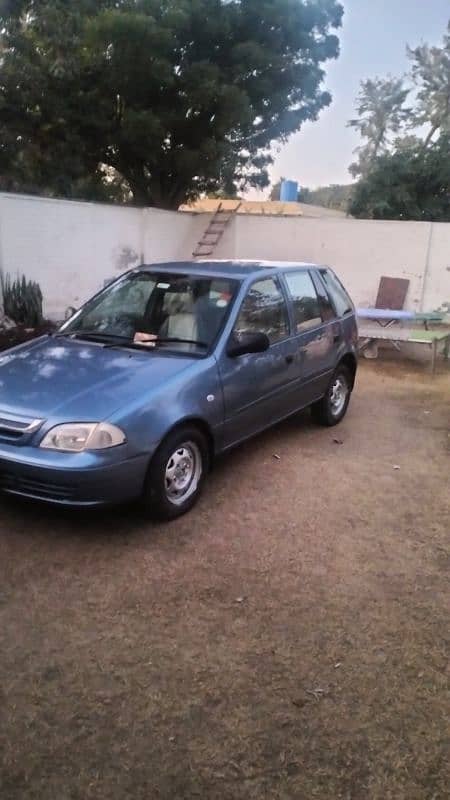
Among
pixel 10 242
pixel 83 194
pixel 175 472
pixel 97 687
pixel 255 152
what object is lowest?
pixel 97 687

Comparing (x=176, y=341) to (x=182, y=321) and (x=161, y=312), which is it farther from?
(x=161, y=312)

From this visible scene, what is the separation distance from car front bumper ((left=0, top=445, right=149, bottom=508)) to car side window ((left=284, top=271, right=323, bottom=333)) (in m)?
2.34

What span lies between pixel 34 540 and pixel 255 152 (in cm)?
1570

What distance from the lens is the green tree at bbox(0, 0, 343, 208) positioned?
13.2 metres

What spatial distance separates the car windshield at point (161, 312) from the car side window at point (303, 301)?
0.82m

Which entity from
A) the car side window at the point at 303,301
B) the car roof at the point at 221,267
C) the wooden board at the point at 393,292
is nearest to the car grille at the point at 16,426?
the car roof at the point at 221,267

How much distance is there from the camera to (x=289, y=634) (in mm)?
2914

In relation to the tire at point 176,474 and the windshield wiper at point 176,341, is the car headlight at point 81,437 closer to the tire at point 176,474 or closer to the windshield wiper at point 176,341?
the tire at point 176,474

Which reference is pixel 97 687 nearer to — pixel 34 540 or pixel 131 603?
pixel 131 603

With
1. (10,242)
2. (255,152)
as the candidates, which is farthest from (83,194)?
(10,242)

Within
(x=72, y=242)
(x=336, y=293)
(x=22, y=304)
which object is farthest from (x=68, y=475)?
(x=72, y=242)

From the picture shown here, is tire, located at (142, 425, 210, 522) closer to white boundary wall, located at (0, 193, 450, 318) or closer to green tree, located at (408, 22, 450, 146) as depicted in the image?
white boundary wall, located at (0, 193, 450, 318)

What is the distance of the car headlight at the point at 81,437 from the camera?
344 centimetres

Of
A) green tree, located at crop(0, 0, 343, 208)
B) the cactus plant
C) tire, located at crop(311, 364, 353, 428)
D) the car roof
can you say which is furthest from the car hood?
green tree, located at crop(0, 0, 343, 208)
